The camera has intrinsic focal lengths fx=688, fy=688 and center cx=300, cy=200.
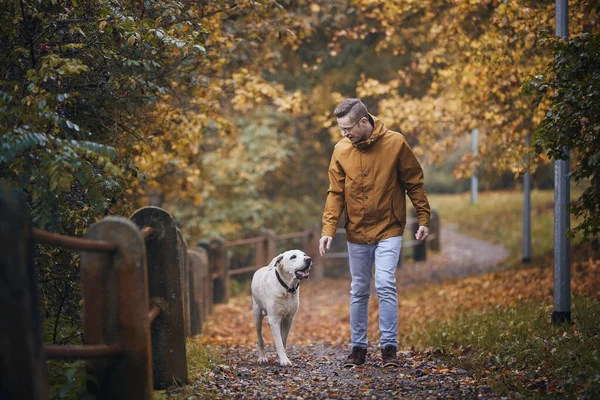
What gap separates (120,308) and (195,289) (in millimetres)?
5335

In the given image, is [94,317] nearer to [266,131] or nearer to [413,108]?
[413,108]

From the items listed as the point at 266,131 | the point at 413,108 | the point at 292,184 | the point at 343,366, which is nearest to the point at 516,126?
the point at 413,108

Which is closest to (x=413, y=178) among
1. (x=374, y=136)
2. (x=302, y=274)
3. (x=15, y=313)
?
(x=374, y=136)

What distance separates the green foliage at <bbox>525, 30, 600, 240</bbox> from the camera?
5428 millimetres

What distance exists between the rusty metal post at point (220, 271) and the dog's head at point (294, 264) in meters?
5.97

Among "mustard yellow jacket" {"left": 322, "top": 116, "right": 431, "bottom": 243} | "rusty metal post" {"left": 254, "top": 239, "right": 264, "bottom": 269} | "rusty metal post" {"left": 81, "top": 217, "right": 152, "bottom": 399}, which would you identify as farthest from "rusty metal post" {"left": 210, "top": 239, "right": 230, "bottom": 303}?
"rusty metal post" {"left": 81, "top": 217, "right": 152, "bottom": 399}

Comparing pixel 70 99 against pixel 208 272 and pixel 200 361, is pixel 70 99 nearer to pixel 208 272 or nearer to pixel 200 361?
pixel 200 361

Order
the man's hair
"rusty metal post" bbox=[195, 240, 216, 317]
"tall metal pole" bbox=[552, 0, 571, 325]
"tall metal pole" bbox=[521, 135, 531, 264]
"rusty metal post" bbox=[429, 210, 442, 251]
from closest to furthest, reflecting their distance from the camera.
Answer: the man's hair < "tall metal pole" bbox=[552, 0, 571, 325] < "rusty metal post" bbox=[195, 240, 216, 317] < "tall metal pole" bbox=[521, 135, 531, 264] < "rusty metal post" bbox=[429, 210, 442, 251]

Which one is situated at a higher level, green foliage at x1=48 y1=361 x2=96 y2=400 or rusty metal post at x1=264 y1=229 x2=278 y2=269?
green foliage at x1=48 y1=361 x2=96 y2=400

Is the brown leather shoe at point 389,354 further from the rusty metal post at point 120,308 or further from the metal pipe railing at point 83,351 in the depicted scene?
the metal pipe railing at point 83,351

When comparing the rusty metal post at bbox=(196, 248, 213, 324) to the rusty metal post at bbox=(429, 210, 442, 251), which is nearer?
the rusty metal post at bbox=(196, 248, 213, 324)

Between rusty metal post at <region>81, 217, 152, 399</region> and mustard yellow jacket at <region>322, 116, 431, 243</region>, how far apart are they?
2.32m

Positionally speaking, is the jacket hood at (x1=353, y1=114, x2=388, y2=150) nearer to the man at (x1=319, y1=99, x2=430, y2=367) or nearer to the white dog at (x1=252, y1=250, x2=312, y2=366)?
the man at (x1=319, y1=99, x2=430, y2=367)

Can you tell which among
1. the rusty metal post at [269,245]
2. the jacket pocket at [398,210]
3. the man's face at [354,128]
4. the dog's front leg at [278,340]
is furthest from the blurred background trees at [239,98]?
the dog's front leg at [278,340]
